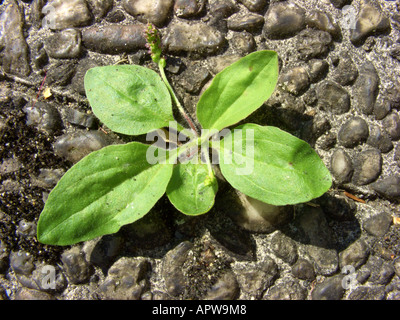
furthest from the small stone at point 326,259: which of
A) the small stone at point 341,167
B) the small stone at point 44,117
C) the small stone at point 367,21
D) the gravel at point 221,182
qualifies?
the small stone at point 44,117

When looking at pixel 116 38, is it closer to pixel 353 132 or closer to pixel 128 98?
pixel 128 98

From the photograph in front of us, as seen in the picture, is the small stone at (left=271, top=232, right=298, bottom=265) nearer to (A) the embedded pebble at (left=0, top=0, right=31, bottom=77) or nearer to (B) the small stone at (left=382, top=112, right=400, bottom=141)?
(B) the small stone at (left=382, top=112, right=400, bottom=141)

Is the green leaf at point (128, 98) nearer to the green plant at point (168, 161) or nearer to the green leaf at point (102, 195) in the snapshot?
the green plant at point (168, 161)

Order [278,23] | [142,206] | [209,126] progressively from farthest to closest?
[278,23], [209,126], [142,206]

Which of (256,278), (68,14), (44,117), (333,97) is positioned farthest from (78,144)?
(333,97)

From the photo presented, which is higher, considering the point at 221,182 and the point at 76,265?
the point at 221,182

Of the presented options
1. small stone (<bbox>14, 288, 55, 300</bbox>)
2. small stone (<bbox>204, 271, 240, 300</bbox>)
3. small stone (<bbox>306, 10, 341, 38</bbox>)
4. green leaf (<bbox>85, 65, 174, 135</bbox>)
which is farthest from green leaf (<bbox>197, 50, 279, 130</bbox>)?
small stone (<bbox>14, 288, 55, 300</bbox>)

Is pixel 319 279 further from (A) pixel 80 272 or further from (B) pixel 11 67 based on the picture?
(B) pixel 11 67
